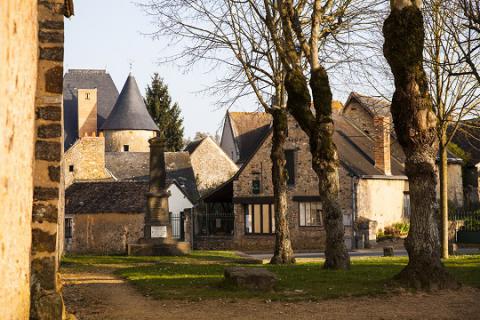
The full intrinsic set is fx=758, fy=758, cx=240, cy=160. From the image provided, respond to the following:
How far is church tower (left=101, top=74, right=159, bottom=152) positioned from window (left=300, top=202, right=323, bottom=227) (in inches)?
1162

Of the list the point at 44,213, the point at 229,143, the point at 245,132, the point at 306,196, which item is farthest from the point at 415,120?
the point at 229,143

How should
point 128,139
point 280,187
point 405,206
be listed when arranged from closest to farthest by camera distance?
point 280,187 < point 405,206 < point 128,139

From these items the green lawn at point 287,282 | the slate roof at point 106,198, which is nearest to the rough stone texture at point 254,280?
the green lawn at point 287,282

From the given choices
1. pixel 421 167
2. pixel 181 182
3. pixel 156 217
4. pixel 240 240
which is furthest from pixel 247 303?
pixel 181 182

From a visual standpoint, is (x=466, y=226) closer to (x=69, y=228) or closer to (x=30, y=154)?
(x=69, y=228)

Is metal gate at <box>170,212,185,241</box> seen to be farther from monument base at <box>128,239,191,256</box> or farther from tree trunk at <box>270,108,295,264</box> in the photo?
tree trunk at <box>270,108,295,264</box>

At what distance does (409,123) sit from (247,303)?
4.19 meters

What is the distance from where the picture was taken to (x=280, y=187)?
2147 centimetres

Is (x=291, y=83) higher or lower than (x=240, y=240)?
higher

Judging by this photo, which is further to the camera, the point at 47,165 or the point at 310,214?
the point at 310,214

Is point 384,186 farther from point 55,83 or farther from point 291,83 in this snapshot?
point 55,83

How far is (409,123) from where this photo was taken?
12875 millimetres

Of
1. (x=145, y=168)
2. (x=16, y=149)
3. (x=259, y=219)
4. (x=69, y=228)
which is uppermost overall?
(x=145, y=168)

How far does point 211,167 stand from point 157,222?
30.8 meters
